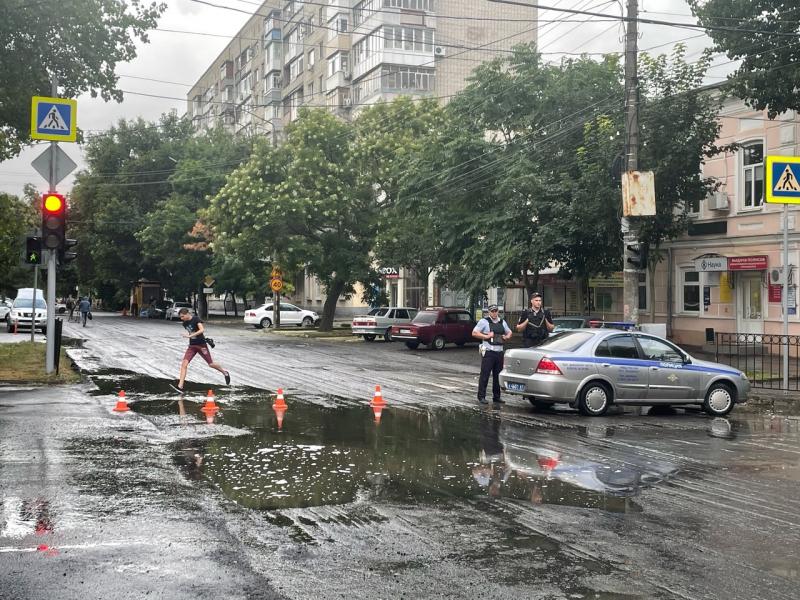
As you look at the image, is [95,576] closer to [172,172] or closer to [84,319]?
[84,319]

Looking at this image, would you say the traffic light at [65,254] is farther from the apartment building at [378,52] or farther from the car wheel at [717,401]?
the apartment building at [378,52]

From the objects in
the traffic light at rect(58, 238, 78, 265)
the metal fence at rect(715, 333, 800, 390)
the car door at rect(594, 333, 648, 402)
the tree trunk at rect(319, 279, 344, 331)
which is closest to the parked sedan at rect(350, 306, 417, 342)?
the tree trunk at rect(319, 279, 344, 331)

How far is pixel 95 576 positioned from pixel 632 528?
3.97 metres

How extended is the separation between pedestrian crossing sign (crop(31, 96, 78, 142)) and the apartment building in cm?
2649

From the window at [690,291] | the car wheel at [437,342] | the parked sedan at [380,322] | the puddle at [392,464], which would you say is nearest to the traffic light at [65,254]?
the puddle at [392,464]

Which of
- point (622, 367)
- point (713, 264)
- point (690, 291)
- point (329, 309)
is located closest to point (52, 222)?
point (622, 367)

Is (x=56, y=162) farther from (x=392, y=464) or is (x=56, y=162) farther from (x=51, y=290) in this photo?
(x=392, y=464)

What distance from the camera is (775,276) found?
26.2m

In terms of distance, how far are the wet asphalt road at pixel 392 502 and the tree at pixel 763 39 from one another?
861 centimetres

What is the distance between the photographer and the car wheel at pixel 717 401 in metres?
14.7

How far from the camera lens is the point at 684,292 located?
3036 centimetres

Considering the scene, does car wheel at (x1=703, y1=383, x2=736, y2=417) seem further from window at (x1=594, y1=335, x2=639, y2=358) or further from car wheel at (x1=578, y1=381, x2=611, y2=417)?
car wheel at (x1=578, y1=381, x2=611, y2=417)

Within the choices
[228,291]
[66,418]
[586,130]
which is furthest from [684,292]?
[228,291]

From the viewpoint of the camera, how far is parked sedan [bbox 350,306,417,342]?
122 feet
